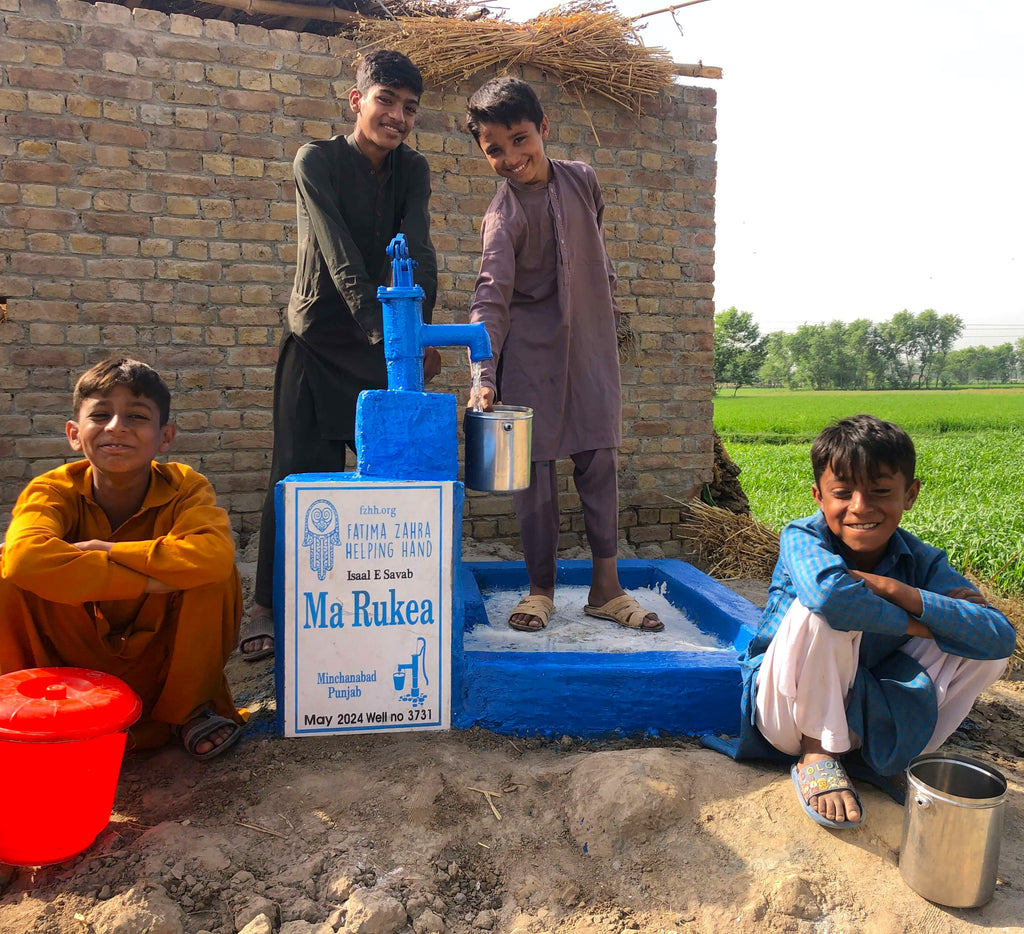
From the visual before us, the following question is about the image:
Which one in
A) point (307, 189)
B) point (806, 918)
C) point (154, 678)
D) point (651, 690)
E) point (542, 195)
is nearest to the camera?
point (806, 918)

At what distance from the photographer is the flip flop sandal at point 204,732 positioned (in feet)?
7.27

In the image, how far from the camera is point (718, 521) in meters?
5.01

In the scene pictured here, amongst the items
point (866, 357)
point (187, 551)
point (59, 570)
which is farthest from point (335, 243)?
point (866, 357)

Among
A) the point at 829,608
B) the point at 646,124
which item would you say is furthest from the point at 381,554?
the point at 646,124

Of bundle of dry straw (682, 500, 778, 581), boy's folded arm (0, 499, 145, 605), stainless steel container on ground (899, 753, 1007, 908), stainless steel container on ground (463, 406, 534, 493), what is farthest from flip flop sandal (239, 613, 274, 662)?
bundle of dry straw (682, 500, 778, 581)

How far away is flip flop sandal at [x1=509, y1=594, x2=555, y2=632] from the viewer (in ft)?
9.50

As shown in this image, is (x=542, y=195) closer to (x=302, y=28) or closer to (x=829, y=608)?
(x=829, y=608)

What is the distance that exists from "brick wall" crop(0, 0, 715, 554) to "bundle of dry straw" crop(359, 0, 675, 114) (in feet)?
0.36

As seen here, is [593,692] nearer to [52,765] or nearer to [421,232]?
[52,765]

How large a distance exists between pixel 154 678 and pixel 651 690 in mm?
1400

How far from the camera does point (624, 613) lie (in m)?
2.96

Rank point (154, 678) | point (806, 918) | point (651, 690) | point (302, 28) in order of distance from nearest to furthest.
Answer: point (806, 918)
point (154, 678)
point (651, 690)
point (302, 28)

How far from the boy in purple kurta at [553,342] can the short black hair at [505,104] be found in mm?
98

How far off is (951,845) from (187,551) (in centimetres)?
183
